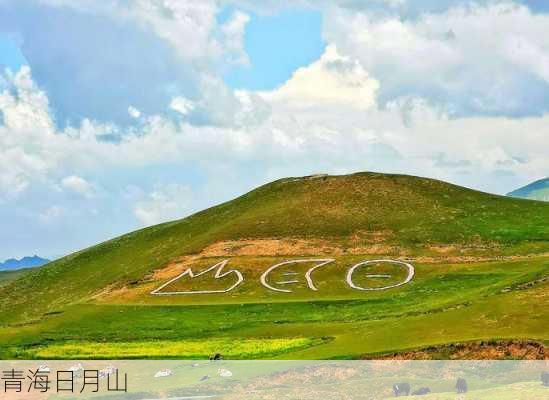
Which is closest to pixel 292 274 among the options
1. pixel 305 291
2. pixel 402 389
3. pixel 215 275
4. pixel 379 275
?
pixel 305 291

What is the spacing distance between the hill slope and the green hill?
406mm

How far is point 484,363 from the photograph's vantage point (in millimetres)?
50438

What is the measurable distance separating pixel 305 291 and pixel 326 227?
33.1 m

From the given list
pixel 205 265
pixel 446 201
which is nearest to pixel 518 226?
pixel 446 201

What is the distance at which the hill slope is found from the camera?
125 metres

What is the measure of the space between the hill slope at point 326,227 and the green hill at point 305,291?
16.0 inches

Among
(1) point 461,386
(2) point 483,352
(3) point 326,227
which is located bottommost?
(1) point 461,386

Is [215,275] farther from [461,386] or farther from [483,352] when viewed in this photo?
[461,386]

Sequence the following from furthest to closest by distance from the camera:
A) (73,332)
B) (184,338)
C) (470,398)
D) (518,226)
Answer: (518,226)
(73,332)
(184,338)
(470,398)

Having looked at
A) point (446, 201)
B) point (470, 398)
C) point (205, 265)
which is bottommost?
point (470, 398)

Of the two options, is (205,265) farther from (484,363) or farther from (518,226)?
(484,363)

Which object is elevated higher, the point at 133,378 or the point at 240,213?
the point at 240,213

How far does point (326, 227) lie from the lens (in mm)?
134500

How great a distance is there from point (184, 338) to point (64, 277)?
241ft
